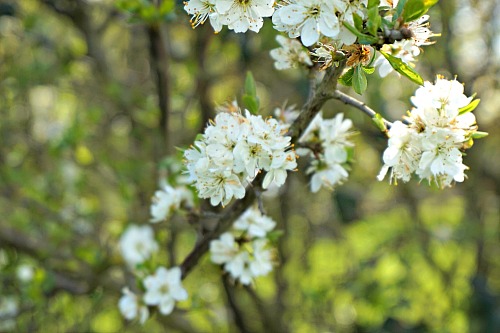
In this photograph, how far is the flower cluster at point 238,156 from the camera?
3.69ft

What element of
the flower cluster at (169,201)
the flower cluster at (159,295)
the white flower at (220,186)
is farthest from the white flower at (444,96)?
the flower cluster at (159,295)

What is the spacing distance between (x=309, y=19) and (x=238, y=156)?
0.92 ft

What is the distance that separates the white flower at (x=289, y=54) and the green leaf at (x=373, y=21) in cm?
37

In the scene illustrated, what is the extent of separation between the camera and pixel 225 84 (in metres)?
3.60

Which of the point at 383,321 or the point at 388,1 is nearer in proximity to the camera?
the point at 388,1

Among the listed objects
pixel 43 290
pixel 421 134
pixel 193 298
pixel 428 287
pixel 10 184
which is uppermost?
pixel 421 134

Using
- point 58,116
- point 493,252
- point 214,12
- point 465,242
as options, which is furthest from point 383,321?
point 58,116

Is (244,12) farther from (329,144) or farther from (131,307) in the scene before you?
(131,307)

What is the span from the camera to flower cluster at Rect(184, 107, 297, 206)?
1124mm

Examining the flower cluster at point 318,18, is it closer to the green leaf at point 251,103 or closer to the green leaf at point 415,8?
the green leaf at point 415,8

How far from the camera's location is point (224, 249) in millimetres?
1542

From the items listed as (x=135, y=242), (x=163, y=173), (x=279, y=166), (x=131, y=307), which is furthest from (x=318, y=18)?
(x=135, y=242)

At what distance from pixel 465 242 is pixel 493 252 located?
29 centimetres

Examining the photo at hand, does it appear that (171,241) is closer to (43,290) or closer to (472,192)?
(43,290)
